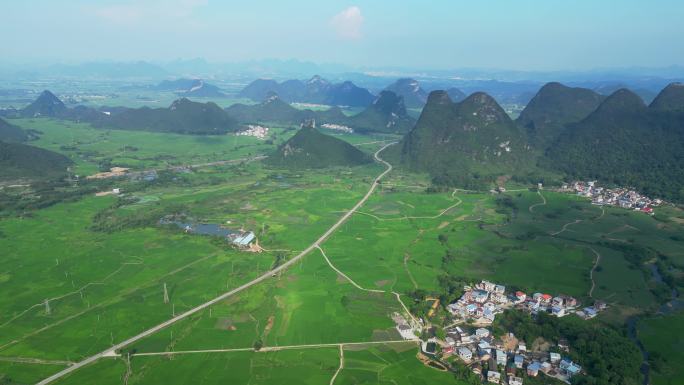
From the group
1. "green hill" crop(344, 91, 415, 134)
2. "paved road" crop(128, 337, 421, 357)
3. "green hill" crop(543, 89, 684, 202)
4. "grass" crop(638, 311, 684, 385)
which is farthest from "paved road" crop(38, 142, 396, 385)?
"green hill" crop(344, 91, 415, 134)

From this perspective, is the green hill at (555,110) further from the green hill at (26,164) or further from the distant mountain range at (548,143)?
the green hill at (26,164)

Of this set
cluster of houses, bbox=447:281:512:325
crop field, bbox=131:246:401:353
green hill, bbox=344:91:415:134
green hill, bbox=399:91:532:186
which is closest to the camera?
crop field, bbox=131:246:401:353

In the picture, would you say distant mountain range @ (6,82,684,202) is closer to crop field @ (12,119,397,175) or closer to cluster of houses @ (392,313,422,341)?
crop field @ (12,119,397,175)

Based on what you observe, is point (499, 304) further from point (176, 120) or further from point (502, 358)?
point (176, 120)

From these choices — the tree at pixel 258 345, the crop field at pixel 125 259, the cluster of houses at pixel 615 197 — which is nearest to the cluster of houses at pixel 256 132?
the crop field at pixel 125 259

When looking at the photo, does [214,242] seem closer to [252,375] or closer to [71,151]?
[252,375]

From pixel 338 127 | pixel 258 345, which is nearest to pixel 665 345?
pixel 258 345
